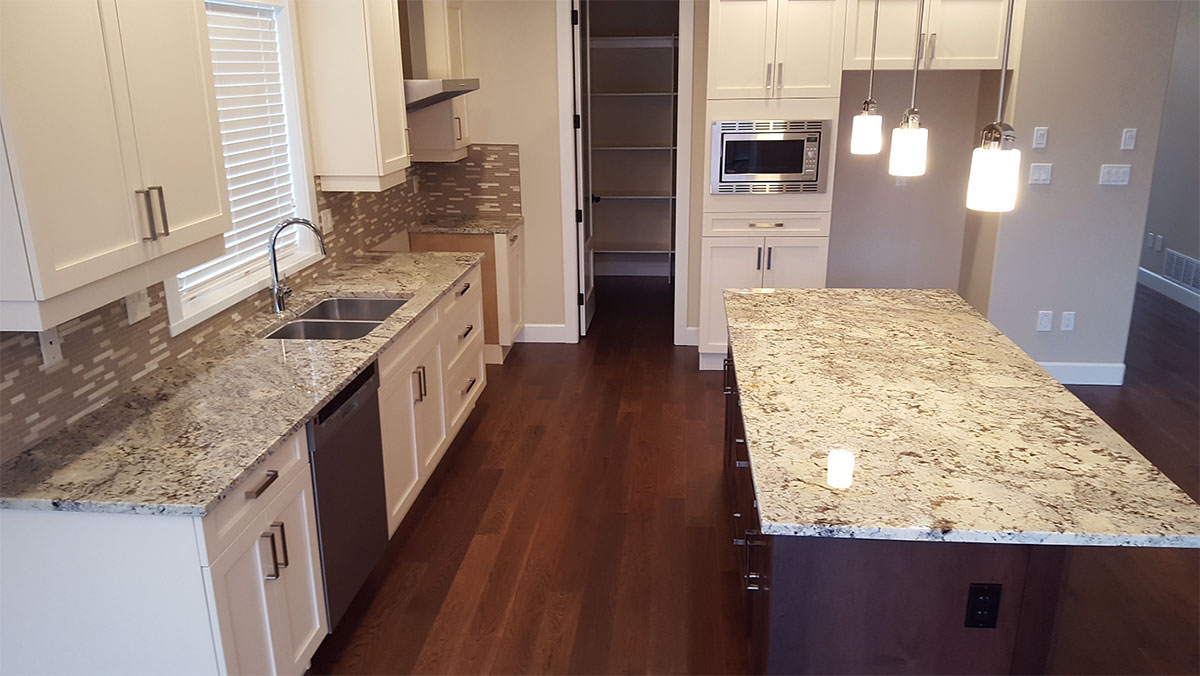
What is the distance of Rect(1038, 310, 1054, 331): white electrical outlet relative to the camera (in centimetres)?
471

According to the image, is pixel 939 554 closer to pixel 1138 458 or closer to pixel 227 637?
pixel 1138 458

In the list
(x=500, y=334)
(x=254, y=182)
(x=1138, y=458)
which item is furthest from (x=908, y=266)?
(x=254, y=182)

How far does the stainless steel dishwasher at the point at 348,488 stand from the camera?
2.44 meters

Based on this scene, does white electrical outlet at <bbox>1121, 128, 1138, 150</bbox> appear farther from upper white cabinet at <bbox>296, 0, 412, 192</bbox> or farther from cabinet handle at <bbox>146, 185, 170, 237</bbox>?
cabinet handle at <bbox>146, 185, 170, 237</bbox>

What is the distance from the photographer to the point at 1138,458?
197 cm

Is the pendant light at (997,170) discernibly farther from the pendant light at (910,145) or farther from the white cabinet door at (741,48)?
the white cabinet door at (741,48)

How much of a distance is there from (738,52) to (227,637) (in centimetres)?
378

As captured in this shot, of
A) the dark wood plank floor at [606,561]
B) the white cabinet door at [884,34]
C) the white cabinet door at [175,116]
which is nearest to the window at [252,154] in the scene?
the white cabinet door at [175,116]

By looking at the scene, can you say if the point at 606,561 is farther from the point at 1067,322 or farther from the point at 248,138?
the point at 1067,322

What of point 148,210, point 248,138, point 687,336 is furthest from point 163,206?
point 687,336

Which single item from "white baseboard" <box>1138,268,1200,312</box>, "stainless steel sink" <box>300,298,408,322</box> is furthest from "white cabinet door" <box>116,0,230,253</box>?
"white baseboard" <box>1138,268,1200,312</box>

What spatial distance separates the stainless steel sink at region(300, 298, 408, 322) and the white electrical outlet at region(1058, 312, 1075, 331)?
367 cm

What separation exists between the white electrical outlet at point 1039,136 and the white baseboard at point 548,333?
116 inches

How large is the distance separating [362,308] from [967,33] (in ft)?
11.1
